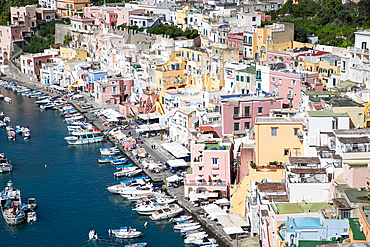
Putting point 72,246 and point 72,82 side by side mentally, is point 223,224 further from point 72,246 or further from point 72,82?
point 72,82

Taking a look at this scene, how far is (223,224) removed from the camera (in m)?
33.1

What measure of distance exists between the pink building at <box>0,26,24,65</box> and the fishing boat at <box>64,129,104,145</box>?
45990mm

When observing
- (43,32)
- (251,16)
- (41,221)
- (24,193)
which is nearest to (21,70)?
(43,32)

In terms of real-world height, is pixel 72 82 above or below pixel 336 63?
below

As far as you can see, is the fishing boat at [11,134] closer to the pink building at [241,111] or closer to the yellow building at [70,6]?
the pink building at [241,111]

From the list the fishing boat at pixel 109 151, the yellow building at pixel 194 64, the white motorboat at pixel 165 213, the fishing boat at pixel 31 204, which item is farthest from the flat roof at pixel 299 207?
the yellow building at pixel 194 64

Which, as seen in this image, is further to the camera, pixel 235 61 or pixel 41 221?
pixel 235 61

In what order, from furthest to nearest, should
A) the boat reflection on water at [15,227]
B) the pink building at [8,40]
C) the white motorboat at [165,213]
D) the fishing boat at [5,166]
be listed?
the pink building at [8,40] < the fishing boat at [5,166] < the white motorboat at [165,213] < the boat reflection on water at [15,227]

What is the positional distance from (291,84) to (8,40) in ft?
215

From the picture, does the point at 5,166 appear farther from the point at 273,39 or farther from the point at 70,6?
the point at 70,6

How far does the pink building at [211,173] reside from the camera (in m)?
37.6

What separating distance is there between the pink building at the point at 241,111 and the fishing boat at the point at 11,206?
16348mm

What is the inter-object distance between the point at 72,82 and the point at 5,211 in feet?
122

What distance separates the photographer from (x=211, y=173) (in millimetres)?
38031
